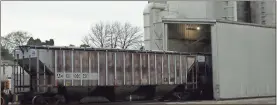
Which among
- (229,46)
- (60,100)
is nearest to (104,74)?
(60,100)

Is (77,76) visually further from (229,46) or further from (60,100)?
(229,46)

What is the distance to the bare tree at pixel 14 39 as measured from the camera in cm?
6650

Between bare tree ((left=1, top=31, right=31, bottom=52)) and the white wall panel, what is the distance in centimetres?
4692

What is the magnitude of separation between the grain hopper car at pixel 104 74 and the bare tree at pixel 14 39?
Answer: 46954 mm

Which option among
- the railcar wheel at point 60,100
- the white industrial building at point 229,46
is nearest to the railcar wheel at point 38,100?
the railcar wheel at point 60,100

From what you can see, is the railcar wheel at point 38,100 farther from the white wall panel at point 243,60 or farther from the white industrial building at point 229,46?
the white wall panel at point 243,60

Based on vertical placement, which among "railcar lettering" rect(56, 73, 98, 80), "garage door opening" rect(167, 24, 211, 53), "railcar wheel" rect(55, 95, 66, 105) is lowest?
"railcar wheel" rect(55, 95, 66, 105)

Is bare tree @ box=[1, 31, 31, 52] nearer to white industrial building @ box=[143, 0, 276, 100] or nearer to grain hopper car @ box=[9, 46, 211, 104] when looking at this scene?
white industrial building @ box=[143, 0, 276, 100]

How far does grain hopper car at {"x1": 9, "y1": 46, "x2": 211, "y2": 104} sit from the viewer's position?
2022 cm

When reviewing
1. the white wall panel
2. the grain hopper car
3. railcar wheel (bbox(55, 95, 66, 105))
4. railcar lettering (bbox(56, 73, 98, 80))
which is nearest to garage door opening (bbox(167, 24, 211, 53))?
the white wall panel

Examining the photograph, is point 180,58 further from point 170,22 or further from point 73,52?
point 73,52

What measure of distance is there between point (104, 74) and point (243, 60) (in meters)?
11.3

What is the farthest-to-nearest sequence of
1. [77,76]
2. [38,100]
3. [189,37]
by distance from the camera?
[189,37], [77,76], [38,100]

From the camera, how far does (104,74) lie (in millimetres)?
21969
